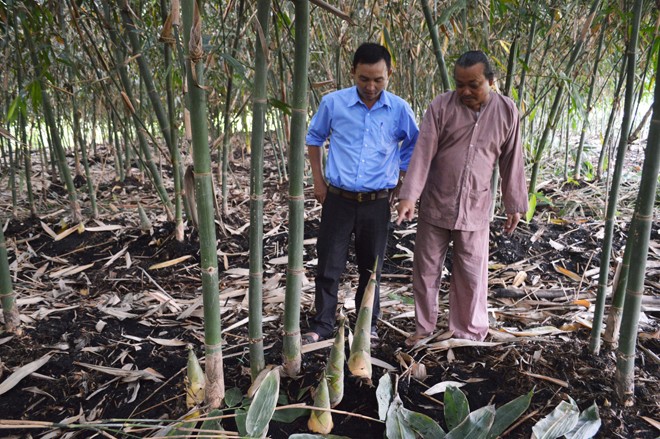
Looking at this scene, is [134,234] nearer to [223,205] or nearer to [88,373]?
[223,205]

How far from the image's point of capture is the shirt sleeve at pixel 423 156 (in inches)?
72.9

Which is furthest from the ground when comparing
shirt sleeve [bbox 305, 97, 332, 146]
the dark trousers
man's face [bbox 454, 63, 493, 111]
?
man's face [bbox 454, 63, 493, 111]

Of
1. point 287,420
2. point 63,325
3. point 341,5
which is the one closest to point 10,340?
point 63,325

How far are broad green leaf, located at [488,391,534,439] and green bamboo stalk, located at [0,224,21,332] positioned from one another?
5.91 feet

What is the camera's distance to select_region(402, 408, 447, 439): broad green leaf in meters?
1.40

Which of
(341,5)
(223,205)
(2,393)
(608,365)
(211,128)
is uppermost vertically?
(341,5)

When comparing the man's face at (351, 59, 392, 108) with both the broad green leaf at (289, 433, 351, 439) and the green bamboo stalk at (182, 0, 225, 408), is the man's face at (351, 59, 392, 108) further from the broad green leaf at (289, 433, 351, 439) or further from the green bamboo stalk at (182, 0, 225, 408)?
the broad green leaf at (289, 433, 351, 439)

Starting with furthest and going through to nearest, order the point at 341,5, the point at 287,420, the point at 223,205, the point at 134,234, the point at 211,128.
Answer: the point at 211,128 → the point at 223,205 → the point at 134,234 → the point at 341,5 → the point at 287,420

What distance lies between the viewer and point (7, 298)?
2023 mm

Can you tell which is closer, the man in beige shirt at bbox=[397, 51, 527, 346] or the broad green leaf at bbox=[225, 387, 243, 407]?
the broad green leaf at bbox=[225, 387, 243, 407]

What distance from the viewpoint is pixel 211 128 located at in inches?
177

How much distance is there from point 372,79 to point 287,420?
1.21 m

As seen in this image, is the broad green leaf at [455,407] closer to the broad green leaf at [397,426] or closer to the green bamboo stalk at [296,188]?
the broad green leaf at [397,426]

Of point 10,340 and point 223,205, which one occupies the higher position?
point 223,205
